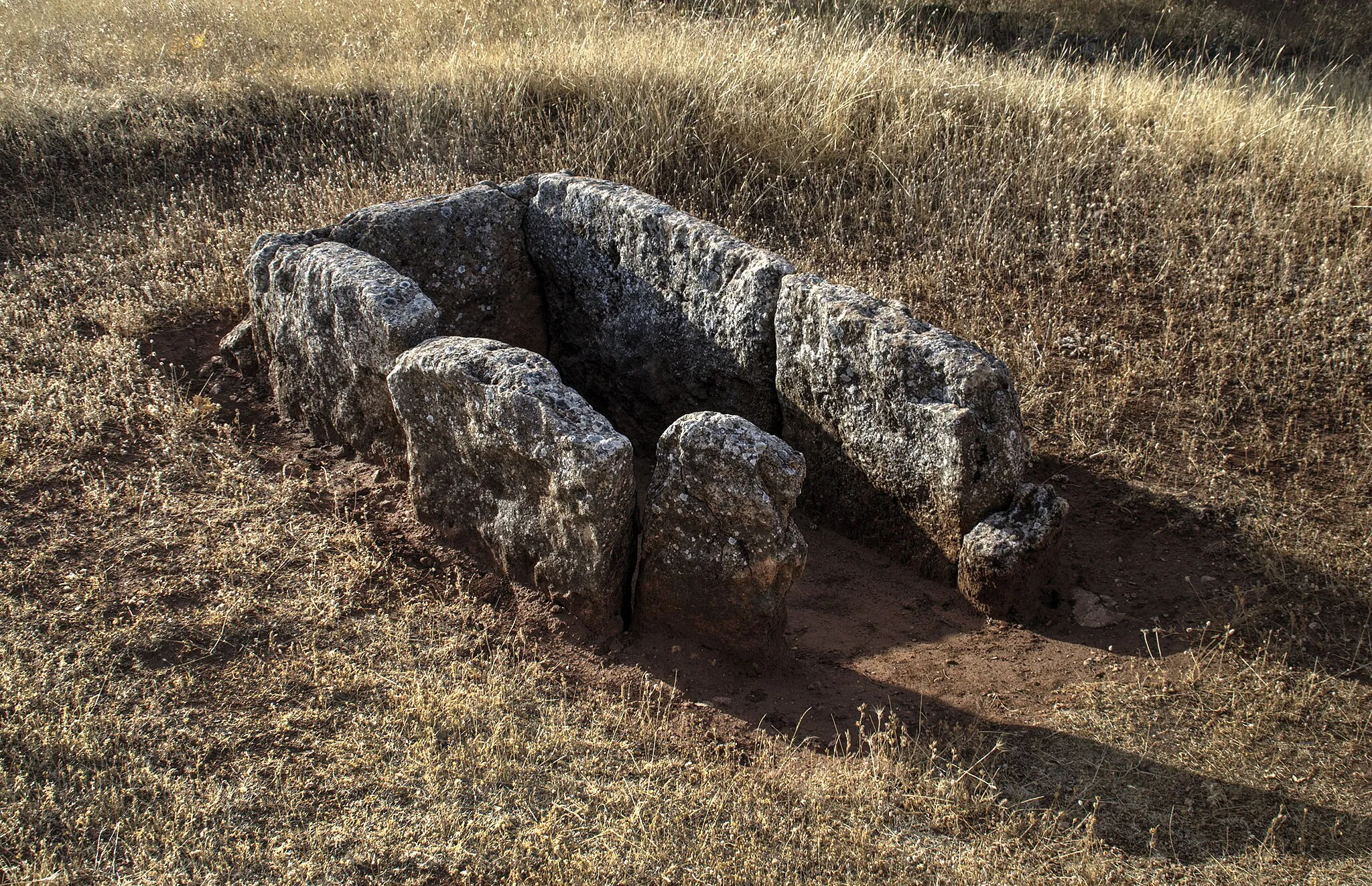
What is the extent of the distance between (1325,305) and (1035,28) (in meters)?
7.62

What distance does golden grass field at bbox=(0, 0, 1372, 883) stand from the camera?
3.39m

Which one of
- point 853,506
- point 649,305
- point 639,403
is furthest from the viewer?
point 639,403

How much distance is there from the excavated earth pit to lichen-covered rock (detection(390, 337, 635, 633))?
0.05 m

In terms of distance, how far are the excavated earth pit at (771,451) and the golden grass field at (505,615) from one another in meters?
0.16

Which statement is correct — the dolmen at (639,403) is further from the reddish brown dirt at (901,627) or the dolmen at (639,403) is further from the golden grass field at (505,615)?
the golden grass field at (505,615)

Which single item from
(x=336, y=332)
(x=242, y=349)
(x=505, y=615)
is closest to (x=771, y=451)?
(x=505, y=615)

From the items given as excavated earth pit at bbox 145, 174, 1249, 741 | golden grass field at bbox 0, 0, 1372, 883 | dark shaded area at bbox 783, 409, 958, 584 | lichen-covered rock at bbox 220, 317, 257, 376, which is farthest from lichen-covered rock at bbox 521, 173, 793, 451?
lichen-covered rock at bbox 220, 317, 257, 376

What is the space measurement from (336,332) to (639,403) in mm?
1449

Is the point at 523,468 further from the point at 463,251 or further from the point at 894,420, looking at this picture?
the point at 463,251

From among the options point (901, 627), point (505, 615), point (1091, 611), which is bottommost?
point (505, 615)

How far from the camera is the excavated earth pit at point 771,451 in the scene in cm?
410

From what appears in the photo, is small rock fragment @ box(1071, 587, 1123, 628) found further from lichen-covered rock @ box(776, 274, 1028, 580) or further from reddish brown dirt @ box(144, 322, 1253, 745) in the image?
lichen-covered rock @ box(776, 274, 1028, 580)

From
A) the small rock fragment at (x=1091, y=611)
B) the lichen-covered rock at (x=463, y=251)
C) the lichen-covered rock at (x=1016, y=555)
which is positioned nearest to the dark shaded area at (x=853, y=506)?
the lichen-covered rock at (x=1016, y=555)

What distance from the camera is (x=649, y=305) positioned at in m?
5.33
